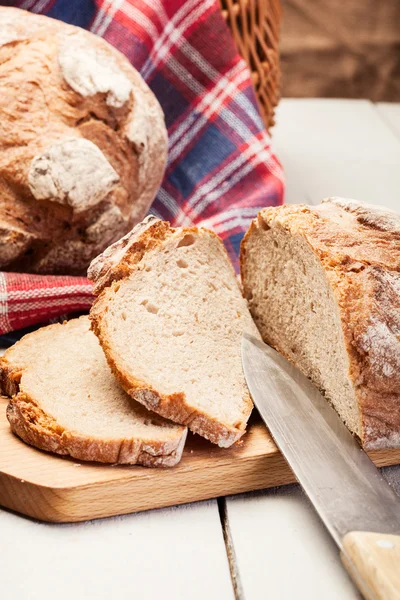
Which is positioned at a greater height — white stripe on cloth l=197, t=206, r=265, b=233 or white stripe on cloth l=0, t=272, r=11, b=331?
white stripe on cloth l=197, t=206, r=265, b=233

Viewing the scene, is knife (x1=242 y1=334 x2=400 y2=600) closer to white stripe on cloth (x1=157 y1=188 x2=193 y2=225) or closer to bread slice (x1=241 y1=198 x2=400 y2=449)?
bread slice (x1=241 y1=198 x2=400 y2=449)

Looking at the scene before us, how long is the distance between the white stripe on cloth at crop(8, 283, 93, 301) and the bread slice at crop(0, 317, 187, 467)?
17 cm

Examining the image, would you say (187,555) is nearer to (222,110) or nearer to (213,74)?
(222,110)

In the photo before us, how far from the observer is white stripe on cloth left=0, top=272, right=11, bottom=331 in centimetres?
223

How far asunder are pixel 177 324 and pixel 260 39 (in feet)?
5.98

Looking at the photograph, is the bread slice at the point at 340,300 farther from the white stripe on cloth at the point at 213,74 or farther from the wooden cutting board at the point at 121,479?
the white stripe on cloth at the point at 213,74

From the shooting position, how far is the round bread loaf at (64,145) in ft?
7.49

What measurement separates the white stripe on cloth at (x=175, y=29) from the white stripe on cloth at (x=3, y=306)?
50.5 inches

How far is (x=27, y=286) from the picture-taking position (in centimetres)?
228

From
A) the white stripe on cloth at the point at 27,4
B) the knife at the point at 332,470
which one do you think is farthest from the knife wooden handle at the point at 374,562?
the white stripe on cloth at the point at 27,4

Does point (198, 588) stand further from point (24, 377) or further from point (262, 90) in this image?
point (262, 90)

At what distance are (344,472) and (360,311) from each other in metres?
0.39

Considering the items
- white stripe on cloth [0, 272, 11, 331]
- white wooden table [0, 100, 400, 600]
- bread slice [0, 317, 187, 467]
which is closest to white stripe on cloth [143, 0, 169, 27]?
white stripe on cloth [0, 272, 11, 331]

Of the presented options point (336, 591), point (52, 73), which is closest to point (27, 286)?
point (52, 73)
